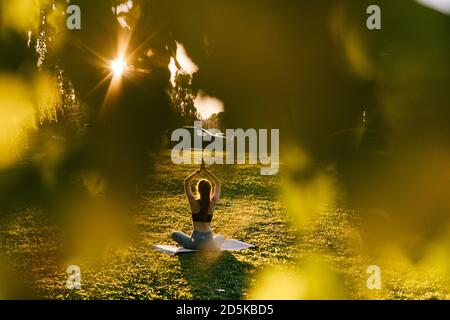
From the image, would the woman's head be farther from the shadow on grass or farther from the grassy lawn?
the shadow on grass

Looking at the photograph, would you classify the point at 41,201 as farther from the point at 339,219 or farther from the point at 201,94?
the point at 201,94

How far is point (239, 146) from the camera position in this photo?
12.9 ft

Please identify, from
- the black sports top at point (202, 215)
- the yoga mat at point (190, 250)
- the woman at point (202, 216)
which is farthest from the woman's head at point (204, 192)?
the yoga mat at point (190, 250)

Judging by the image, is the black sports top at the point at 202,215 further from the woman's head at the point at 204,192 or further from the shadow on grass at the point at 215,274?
the shadow on grass at the point at 215,274

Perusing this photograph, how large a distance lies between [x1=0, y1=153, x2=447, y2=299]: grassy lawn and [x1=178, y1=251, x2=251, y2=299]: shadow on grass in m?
0.01

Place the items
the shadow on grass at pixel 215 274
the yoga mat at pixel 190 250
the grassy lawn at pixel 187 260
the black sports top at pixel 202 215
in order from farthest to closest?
1. the yoga mat at pixel 190 250
2. the black sports top at pixel 202 215
3. the grassy lawn at pixel 187 260
4. the shadow on grass at pixel 215 274

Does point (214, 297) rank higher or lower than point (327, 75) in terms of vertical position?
lower

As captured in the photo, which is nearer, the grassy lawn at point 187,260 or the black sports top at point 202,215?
the grassy lawn at point 187,260

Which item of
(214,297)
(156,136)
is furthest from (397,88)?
(214,297)

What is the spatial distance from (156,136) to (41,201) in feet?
26.3

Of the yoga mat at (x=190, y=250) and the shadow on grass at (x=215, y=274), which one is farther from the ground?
the yoga mat at (x=190, y=250)

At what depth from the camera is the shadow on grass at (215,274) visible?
16.4 ft

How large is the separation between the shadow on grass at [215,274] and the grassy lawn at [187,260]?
11 mm

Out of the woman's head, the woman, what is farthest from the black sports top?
the woman's head
